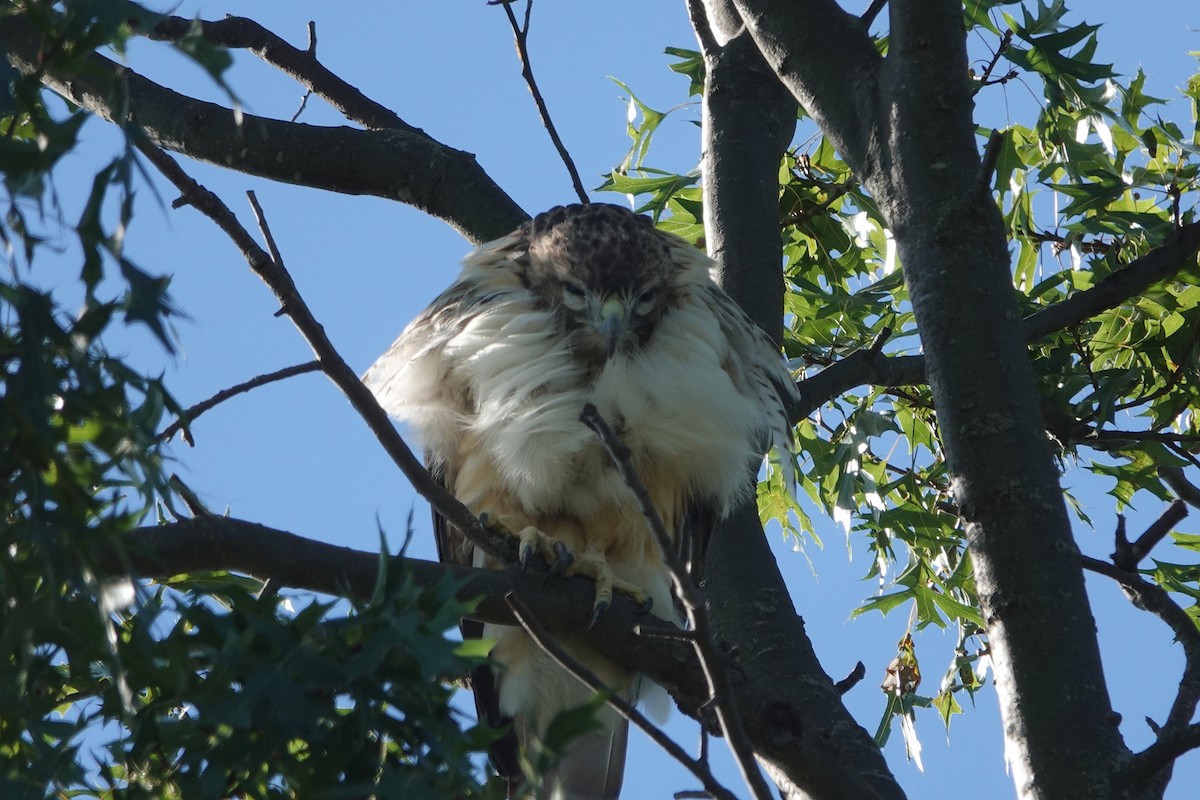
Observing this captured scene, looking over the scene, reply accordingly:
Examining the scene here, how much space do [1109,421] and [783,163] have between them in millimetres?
1247

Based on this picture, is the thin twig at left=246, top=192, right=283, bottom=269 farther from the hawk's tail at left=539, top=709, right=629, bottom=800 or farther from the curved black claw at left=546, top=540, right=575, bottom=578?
the hawk's tail at left=539, top=709, right=629, bottom=800

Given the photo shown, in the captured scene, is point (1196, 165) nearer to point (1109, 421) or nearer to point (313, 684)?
point (1109, 421)

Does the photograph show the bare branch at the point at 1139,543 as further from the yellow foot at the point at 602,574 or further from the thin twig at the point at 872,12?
the thin twig at the point at 872,12

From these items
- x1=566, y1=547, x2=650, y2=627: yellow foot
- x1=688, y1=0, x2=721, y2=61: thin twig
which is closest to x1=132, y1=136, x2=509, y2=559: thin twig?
x1=566, y1=547, x2=650, y2=627: yellow foot

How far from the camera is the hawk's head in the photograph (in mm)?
3219

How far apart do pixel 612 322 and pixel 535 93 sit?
0.61 meters

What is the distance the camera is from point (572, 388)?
313 centimetres

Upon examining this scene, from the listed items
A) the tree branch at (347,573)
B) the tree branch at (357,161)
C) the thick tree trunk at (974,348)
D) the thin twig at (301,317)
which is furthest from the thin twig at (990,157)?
the tree branch at (357,161)

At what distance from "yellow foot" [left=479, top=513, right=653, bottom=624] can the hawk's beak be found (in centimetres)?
44

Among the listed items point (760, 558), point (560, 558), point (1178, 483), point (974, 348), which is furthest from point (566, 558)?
point (1178, 483)

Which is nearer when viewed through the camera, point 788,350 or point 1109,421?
point 1109,421

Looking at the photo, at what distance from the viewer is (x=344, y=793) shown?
1360mm

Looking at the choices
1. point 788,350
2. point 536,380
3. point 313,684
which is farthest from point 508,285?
point 313,684

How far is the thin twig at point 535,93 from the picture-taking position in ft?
10.8
